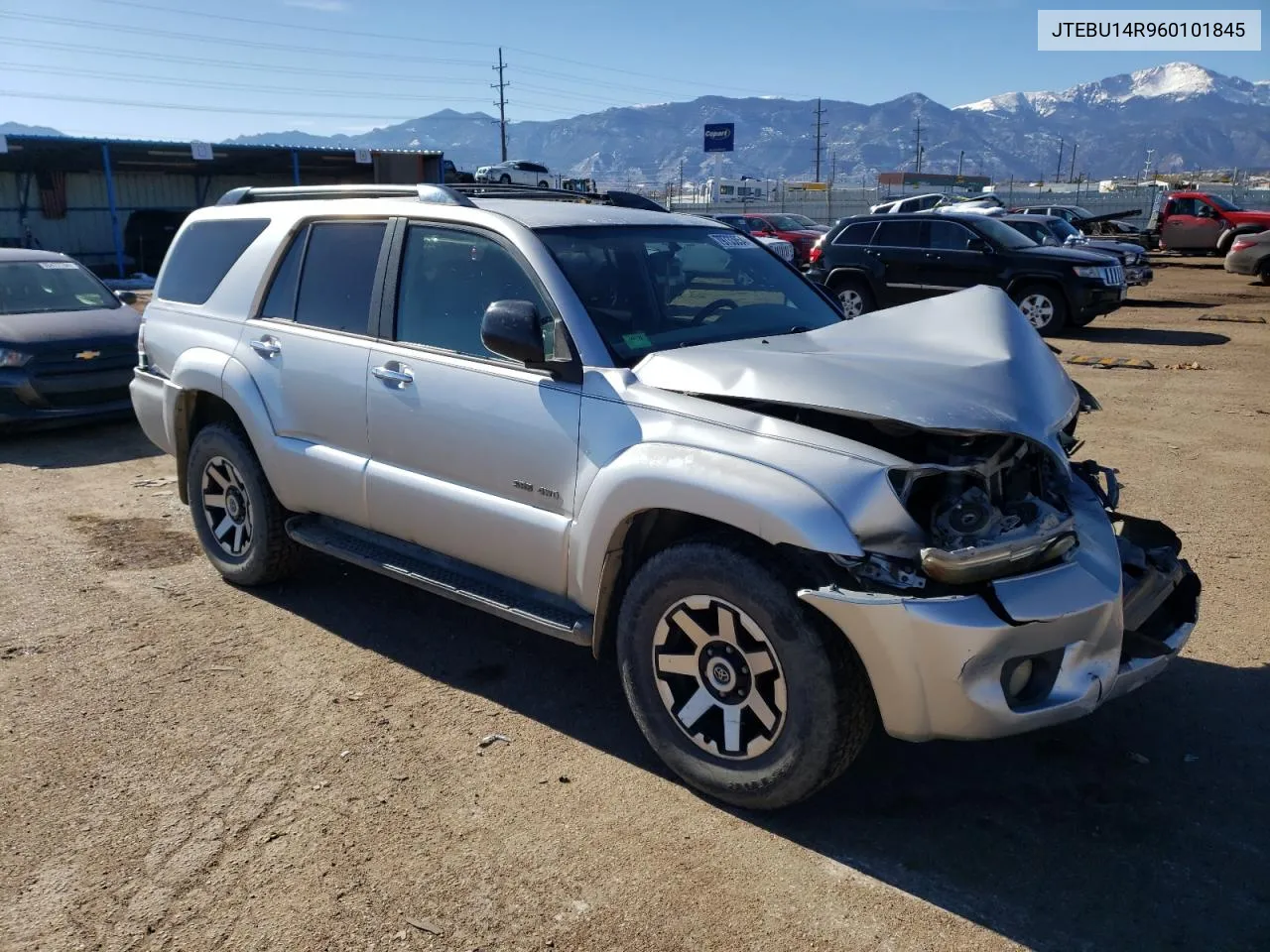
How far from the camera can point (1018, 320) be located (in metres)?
3.84

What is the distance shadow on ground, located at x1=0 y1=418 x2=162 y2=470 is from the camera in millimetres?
8109

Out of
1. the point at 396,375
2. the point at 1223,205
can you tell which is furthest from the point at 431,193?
the point at 1223,205

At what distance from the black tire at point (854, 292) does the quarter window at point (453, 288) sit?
12.1m

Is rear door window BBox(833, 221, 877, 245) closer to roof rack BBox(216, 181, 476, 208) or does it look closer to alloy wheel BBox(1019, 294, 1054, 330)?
alloy wheel BBox(1019, 294, 1054, 330)

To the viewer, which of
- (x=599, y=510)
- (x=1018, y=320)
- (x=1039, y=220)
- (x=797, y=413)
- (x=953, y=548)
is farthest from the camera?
(x=1039, y=220)

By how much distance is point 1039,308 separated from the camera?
47.8 ft

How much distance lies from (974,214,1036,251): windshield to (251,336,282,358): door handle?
1235cm

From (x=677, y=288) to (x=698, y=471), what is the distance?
132 cm

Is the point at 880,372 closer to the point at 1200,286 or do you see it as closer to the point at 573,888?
the point at 573,888

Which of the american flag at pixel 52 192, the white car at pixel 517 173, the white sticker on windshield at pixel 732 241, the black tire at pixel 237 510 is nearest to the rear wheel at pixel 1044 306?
the white sticker on windshield at pixel 732 241

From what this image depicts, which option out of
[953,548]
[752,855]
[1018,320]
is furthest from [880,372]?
[752,855]

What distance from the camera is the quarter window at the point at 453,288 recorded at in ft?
12.8

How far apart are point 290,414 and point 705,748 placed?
2521 mm

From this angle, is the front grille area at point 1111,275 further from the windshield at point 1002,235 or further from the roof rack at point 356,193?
the roof rack at point 356,193
